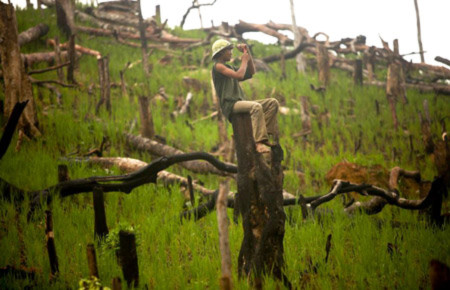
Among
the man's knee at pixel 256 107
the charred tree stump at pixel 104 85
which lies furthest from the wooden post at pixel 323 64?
the man's knee at pixel 256 107

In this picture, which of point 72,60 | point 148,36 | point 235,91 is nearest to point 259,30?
point 148,36

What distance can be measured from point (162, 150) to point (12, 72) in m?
3.25

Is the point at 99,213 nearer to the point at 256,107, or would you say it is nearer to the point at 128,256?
the point at 128,256

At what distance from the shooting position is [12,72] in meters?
8.01

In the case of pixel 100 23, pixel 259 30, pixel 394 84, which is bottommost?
pixel 394 84

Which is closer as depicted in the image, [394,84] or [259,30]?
[394,84]

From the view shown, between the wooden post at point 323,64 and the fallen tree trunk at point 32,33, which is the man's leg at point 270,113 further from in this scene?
the fallen tree trunk at point 32,33

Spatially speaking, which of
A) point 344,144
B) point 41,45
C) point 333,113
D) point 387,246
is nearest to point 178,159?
point 387,246

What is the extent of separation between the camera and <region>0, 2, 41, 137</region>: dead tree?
25.9 feet

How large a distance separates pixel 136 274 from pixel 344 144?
8167 mm

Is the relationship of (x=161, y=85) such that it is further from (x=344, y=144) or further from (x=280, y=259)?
(x=280, y=259)

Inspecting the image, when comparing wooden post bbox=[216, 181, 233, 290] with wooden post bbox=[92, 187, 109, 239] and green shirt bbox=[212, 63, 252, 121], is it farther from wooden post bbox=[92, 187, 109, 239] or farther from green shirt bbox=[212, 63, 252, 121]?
green shirt bbox=[212, 63, 252, 121]

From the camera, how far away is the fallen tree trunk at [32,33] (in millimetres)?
13211

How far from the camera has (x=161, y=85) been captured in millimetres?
13844
